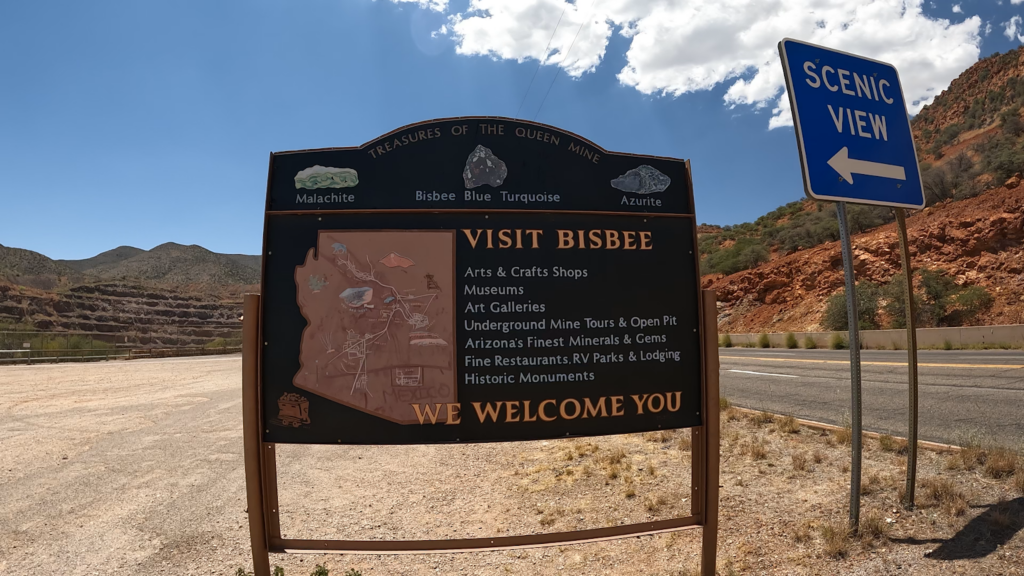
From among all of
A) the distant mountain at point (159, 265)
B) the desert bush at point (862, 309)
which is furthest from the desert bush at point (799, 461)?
the distant mountain at point (159, 265)

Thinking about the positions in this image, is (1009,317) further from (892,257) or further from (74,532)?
(74,532)

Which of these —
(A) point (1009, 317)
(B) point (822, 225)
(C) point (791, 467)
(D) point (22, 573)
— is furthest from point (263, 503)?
(B) point (822, 225)

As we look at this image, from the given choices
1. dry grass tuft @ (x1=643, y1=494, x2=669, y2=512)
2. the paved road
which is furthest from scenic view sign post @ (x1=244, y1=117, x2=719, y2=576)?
the paved road

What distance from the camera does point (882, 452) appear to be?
532cm

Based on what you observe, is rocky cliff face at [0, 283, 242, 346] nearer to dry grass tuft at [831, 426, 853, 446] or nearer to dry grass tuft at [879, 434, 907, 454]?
dry grass tuft at [831, 426, 853, 446]

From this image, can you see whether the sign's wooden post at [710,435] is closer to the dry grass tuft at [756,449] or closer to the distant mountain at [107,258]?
the dry grass tuft at [756,449]

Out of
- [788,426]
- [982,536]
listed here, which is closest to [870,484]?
[982,536]

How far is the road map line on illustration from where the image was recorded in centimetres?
316

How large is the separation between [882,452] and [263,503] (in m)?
5.33

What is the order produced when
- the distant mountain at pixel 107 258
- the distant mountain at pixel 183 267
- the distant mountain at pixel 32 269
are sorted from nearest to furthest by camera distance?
the distant mountain at pixel 32 269
the distant mountain at pixel 183 267
the distant mountain at pixel 107 258

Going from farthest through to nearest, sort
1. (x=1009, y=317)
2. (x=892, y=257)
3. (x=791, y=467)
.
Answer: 1. (x=892, y=257)
2. (x=1009, y=317)
3. (x=791, y=467)

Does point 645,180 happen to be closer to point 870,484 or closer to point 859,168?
point 859,168

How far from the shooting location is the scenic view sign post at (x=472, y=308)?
3.16 m

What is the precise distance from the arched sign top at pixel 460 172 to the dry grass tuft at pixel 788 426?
14.6 feet
